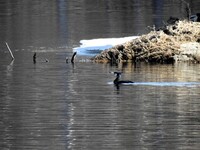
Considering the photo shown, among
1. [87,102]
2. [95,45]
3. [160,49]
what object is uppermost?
[95,45]

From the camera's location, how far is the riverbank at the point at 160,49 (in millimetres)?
41156

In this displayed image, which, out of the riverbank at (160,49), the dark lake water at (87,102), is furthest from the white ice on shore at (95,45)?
the riverbank at (160,49)

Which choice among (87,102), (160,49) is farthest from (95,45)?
(87,102)

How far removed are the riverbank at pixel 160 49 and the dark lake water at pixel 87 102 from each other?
128cm

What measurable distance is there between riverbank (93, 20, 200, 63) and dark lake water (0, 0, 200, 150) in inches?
50.3

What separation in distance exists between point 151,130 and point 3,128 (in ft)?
11.5

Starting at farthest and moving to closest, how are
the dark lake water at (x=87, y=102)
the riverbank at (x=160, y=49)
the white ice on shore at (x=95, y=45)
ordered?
1. the white ice on shore at (x=95, y=45)
2. the riverbank at (x=160, y=49)
3. the dark lake water at (x=87, y=102)

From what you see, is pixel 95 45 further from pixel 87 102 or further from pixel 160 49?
pixel 87 102

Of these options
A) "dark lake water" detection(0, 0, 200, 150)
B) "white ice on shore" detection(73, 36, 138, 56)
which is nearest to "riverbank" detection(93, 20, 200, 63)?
"dark lake water" detection(0, 0, 200, 150)

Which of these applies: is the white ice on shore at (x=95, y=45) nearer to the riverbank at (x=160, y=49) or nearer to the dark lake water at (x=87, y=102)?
the dark lake water at (x=87, y=102)

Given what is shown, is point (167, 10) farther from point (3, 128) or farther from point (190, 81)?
point (3, 128)

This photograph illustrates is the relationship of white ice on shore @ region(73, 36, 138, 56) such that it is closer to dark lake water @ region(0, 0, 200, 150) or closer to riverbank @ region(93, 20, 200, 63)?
dark lake water @ region(0, 0, 200, 150)

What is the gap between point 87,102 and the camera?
28.1 meters

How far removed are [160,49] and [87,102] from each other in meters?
13.5
